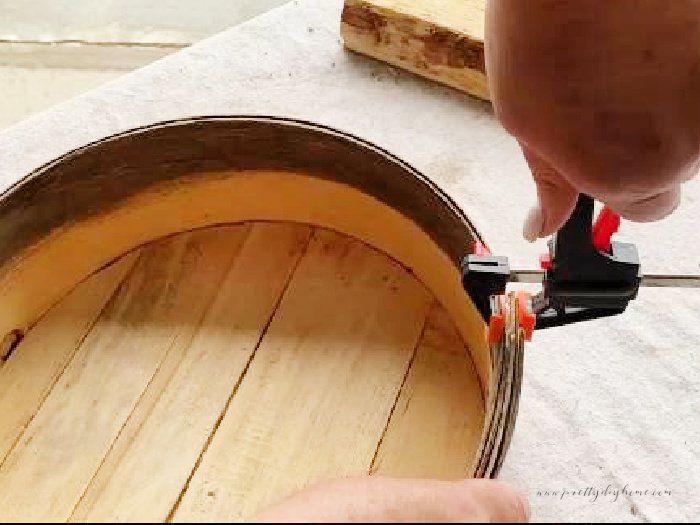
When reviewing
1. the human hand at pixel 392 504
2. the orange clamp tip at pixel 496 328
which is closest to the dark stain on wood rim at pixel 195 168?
the orange clamp tip at pixel 496 328

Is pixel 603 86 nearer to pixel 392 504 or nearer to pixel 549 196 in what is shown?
pixel 549 196

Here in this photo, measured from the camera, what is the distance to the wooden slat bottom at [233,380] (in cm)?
87

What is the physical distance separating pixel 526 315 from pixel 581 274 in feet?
0.17

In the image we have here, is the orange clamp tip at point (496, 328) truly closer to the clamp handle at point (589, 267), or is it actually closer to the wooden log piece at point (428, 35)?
the clamp handle at point (589, 267)

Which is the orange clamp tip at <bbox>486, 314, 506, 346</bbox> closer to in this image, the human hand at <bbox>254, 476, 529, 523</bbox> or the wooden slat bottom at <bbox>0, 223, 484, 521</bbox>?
the wooden slat bottom at <bbox>0, 223, 484, 521</bbox>

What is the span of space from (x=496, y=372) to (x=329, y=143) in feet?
0.81

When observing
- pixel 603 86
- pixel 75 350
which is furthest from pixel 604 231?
pixel 75 350

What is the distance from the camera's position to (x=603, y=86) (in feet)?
2.03

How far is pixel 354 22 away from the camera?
111 centimetres

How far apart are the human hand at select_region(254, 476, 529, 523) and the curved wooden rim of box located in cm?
34

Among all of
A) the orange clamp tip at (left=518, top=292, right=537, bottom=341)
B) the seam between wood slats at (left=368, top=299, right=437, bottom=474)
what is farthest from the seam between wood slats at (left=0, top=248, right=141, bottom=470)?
the orange clamp tip at (left=518, top=292, right=537, bottom=341)

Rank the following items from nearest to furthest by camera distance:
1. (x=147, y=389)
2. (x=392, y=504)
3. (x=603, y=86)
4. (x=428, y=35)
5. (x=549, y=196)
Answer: (x=392, y=504) < (x=603, y=86) < (x=549, y=196) < (x=147, y=389) < (x=428, y=35)

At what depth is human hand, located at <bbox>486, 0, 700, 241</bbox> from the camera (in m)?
0.61

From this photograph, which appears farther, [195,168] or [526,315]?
[195,168]
